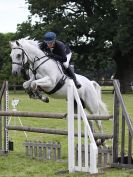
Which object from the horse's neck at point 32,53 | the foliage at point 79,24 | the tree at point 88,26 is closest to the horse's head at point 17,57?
the horse's neck at point 32,53

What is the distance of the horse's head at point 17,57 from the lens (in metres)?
8.19

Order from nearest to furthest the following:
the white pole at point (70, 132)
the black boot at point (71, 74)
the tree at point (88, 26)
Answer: the white pole at point (70, 132) → the black boot at point (71, 74) → the tree at point (88, 26)

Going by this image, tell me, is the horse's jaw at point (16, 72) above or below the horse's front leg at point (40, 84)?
above

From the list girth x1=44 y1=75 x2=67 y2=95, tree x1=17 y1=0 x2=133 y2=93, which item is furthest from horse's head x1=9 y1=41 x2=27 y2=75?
tree x1=17 y1=0 x2=133 y2=93

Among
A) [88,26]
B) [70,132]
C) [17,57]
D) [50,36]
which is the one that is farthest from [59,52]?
[88,26]

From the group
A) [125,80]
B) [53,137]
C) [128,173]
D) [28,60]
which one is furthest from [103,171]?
[125,80]

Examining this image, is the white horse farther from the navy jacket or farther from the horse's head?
the navy jacket

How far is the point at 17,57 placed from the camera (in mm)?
8289

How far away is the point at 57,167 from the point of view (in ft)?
25.1

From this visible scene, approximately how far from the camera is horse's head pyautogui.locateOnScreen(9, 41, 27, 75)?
8.19 meters

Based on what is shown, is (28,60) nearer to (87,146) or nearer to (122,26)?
(87,146)

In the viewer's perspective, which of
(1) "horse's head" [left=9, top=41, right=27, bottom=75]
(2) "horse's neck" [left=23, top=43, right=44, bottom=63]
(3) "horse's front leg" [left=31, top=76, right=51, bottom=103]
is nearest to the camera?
(3) "horse's front leg" [left=31, top=76, right=51, bottom=103]

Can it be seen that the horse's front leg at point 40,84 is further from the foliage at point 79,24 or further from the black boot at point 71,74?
the foliage at point 79,24

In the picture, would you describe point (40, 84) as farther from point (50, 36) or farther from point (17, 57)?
point (50, 36)
